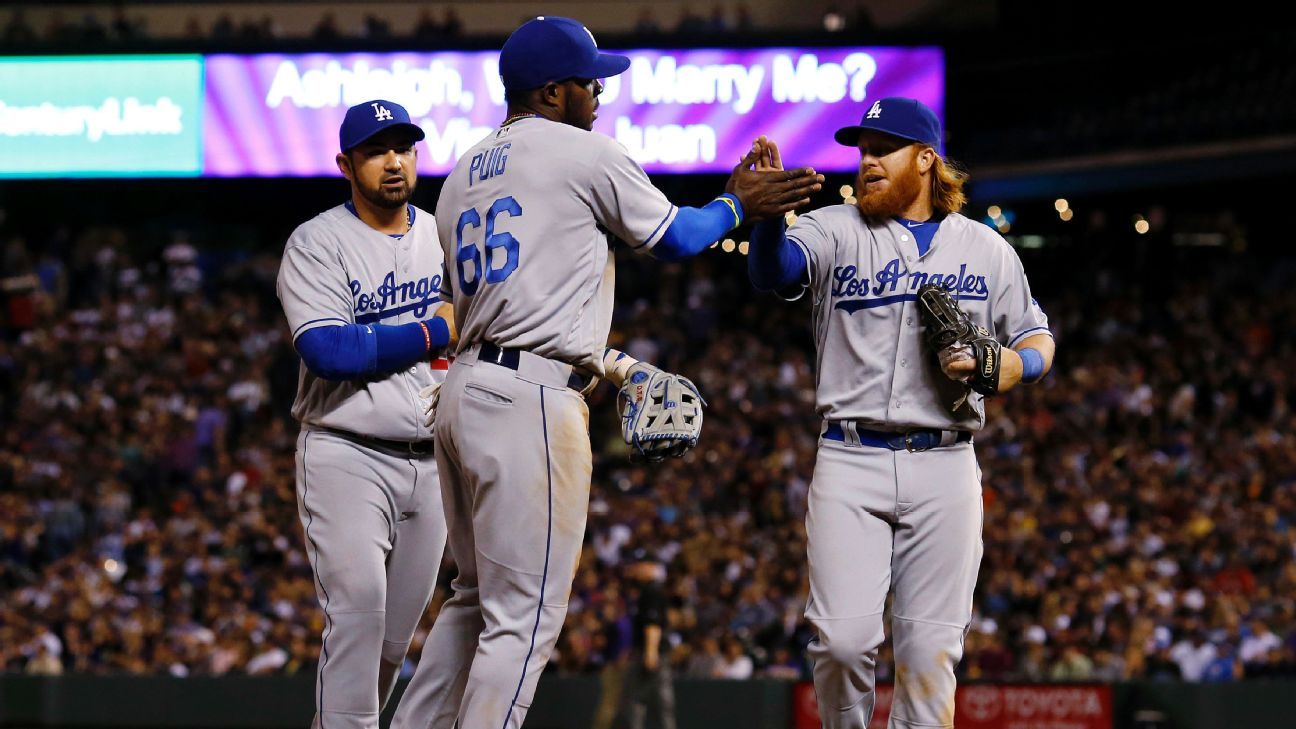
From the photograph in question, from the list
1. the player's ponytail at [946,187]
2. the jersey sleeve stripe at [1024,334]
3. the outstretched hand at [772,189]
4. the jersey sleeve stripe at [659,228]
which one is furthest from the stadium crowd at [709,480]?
the jersey sleeve stripe at [659,228]

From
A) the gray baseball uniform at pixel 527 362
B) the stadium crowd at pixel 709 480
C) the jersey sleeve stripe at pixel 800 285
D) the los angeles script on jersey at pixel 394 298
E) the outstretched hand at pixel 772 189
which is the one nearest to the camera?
the gray baseball uniform at pixel 527 362

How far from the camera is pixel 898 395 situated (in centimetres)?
474

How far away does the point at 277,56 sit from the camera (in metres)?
16.0

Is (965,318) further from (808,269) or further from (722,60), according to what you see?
(722,60)

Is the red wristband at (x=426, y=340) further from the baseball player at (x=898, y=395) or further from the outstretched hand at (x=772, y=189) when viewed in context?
the outstretched hand at (x=772, y=189)

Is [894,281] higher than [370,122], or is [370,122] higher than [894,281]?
[370,122]

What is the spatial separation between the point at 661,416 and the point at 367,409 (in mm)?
1229

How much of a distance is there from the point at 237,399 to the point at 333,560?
1366cm

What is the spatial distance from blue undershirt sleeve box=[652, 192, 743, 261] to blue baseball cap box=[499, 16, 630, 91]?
0.46 meters

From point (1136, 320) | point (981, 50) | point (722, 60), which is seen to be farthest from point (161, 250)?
point (1136, 320)

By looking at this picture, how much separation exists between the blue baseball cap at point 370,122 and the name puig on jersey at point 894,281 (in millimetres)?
1459

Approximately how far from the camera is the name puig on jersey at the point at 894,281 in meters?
4.85

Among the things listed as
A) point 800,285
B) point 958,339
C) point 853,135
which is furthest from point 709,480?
point 958,339

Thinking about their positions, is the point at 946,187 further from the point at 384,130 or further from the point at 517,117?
the point at 384,130
